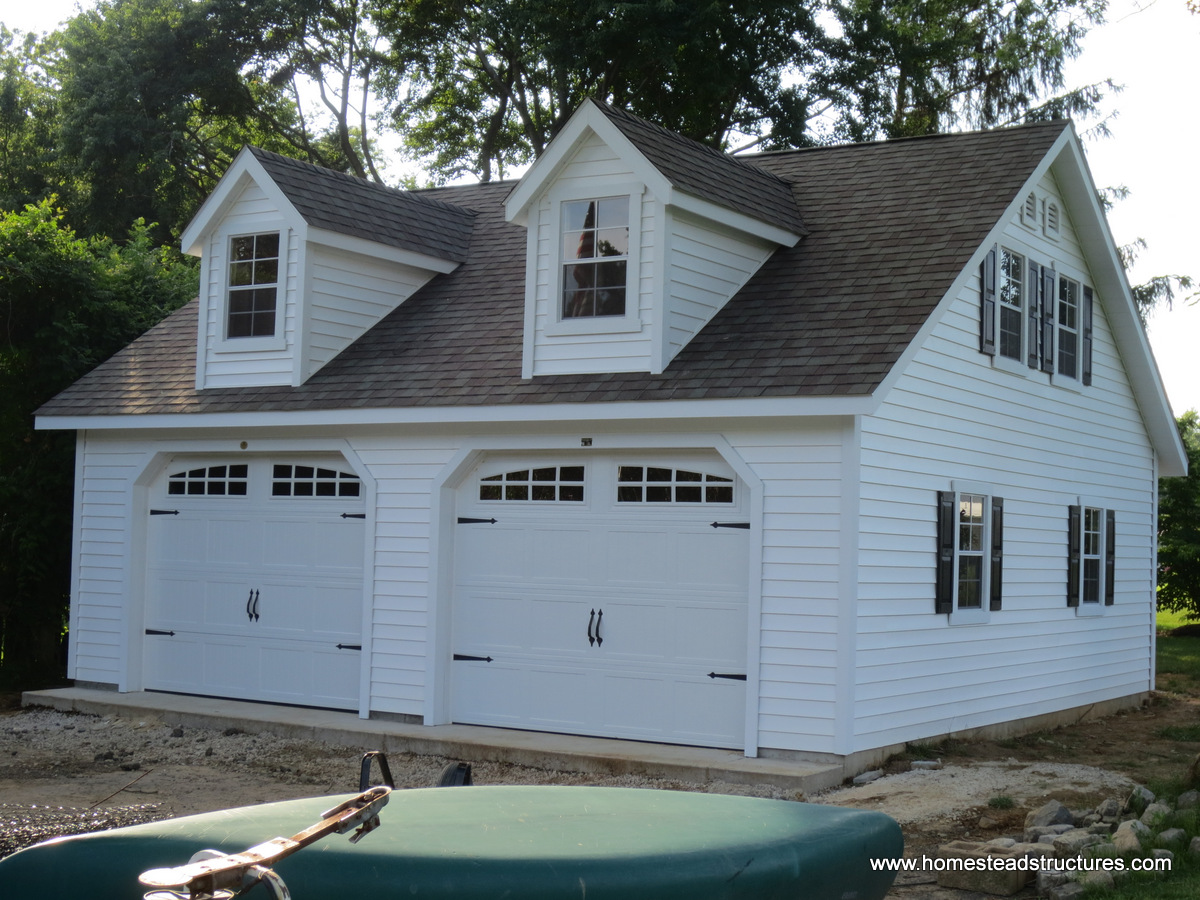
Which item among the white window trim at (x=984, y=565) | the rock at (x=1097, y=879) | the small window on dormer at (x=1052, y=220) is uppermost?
the small window on dormer at (x=1052, y=220)

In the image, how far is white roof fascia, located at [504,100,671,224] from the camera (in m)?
11.6

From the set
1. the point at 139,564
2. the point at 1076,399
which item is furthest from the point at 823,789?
the point at 139,564

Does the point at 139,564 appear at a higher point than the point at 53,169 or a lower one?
lower

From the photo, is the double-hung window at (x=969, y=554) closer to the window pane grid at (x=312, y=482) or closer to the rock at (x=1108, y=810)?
the rock at (x=1108, y=810)

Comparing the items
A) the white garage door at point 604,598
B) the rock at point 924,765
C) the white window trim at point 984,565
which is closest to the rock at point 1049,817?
the rock at point 924,765

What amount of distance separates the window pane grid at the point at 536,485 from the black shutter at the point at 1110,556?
6993 millimetres

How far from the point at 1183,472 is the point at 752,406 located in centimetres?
919

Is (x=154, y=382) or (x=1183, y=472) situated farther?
(x=1183, y=472)

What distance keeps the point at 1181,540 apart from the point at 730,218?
1643 centimetres

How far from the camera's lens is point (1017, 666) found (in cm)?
1329

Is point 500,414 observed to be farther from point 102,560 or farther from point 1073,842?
point 1073,842

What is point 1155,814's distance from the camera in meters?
8.18

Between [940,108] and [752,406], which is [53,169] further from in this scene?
[752,406]

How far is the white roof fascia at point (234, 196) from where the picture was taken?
44.1ft
